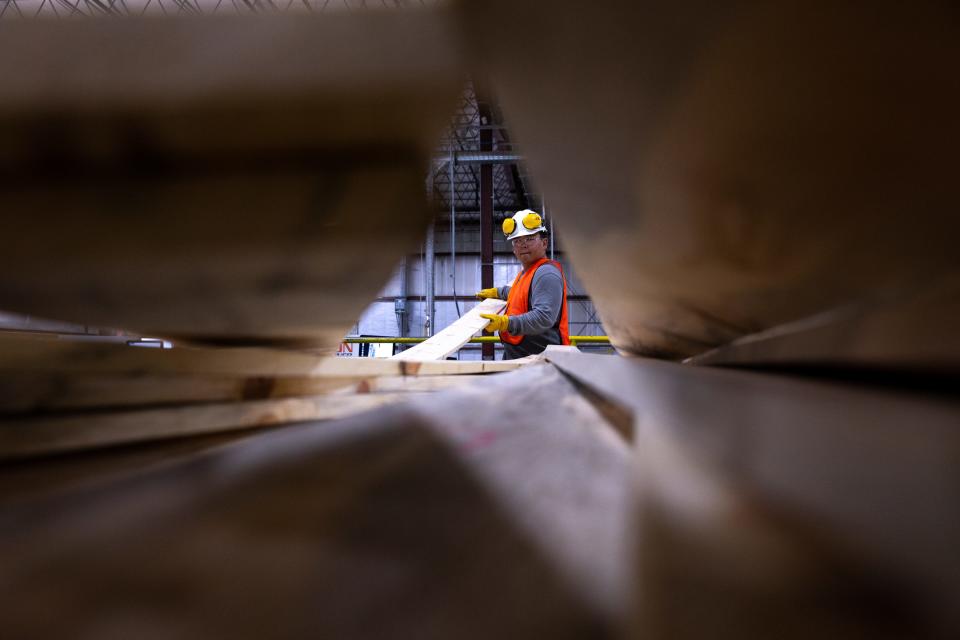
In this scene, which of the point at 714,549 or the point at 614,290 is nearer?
the point at 714,549

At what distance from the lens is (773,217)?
0.29 m

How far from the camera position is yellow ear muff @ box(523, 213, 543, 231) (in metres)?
2.33

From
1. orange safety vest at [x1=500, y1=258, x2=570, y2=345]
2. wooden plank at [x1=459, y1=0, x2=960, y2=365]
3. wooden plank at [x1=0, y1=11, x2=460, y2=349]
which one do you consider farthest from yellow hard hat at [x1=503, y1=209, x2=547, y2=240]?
wooden plank at [x1=459, y1=0, x2=960, y2=365]

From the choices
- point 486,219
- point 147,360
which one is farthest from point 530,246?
point 486,219

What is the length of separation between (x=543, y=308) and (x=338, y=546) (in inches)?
72.1

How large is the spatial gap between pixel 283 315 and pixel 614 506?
22.8 inches

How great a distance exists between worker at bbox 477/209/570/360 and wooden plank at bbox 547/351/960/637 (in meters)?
1.76

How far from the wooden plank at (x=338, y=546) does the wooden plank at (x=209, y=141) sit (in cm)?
20

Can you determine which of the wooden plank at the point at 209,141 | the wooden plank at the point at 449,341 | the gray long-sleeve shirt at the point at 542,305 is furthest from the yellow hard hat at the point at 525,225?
the wooden plank at the point at 209,141

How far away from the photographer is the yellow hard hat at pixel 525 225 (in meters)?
2.33

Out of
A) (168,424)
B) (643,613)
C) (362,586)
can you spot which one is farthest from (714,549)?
(168,424)

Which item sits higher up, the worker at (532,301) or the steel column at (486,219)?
the steel column at (486,219)

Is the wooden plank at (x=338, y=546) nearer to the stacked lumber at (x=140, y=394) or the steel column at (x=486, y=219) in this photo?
the stacked lumber at (x=140, y=394)

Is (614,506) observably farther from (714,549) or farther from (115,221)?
(115,221)
